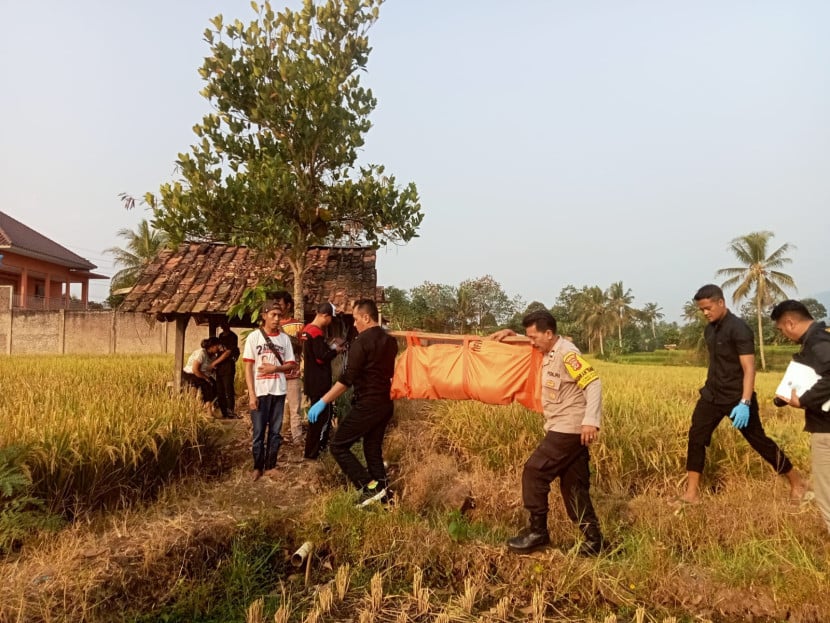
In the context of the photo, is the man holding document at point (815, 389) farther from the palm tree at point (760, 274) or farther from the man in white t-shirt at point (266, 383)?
the palm tree at point (760, 274)

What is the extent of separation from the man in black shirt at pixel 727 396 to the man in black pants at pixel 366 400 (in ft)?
8.10

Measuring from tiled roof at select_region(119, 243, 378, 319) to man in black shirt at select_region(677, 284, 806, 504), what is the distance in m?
4.19

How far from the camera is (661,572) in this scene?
329 centimetres

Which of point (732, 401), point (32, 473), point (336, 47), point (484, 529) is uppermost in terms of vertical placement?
point (336, 47)

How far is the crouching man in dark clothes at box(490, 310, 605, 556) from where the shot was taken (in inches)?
135

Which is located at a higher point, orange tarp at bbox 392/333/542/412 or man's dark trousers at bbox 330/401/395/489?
orange tarp at bbox 392/333/542/412

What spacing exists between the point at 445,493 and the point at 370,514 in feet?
3.53

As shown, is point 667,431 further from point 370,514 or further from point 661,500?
point 370,514

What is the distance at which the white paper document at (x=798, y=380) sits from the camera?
10.3 ft

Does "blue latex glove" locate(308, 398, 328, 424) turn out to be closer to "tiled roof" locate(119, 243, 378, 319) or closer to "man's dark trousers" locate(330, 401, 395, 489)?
"man's dark trousers" locate(330, 401, 395, 489)

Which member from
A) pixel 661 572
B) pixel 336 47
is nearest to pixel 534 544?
pixel 661 572

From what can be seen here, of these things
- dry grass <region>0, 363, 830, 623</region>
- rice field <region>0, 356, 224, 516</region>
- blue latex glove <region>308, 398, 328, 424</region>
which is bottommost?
dry grass <region>0, 363, 830, 623</region>

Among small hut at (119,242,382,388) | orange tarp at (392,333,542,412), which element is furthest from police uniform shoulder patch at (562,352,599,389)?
small hut at (119,242,382,388)

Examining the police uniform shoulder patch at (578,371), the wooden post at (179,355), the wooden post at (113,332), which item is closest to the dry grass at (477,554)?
the police uniform shoulder patch at (578,371)
